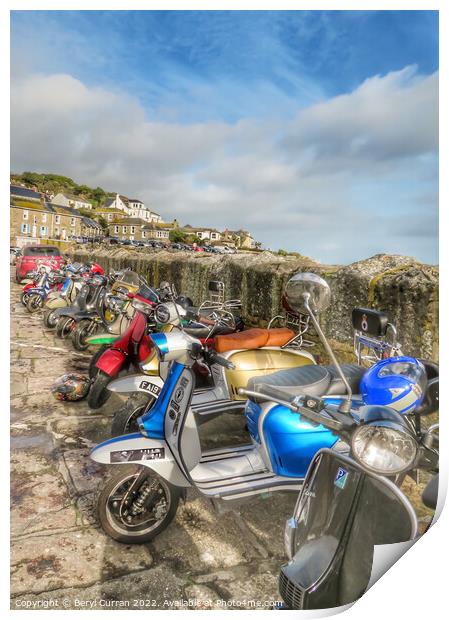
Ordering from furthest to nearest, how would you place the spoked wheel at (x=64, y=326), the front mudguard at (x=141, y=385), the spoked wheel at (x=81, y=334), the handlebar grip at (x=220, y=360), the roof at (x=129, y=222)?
the roof at (x=129, y=222), the spoked wheel at (x=64, y=326), the spoked wheel at (x=81, y=334), the front mudguard at (x=141, y=385), the handlebar grip at (x=220, y=360)

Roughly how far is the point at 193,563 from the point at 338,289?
7.87 feet

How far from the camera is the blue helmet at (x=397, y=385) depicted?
5.06 ft

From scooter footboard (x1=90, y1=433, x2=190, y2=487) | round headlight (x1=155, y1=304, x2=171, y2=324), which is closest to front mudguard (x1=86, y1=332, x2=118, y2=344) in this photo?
round headlight (x1=155, y1=304, x2=171, y2=324)

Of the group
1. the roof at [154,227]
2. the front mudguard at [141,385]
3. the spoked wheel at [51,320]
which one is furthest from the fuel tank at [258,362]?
the roof at [154,227]

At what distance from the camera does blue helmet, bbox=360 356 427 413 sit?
5.06 feet

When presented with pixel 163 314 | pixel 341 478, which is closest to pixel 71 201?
pixel 163 314

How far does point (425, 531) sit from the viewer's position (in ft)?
4.88

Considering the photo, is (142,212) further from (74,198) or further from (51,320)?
(51,320)

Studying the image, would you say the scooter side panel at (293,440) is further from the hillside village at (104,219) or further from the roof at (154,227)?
the roof at (154,227)

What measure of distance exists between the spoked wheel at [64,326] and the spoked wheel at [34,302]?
329 cm

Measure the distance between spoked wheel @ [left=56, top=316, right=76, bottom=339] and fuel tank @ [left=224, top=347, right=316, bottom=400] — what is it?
185 inches

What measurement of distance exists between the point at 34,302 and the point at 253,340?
8265 mm

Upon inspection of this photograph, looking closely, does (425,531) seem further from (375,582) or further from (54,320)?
(54,320)
